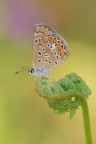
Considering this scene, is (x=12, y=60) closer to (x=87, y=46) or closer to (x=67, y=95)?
(x=87, y=46)

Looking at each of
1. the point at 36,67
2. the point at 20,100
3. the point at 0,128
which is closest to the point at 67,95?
the point at 36,67

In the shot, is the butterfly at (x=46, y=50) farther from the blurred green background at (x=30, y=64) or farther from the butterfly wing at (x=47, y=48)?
the blurred green background at (x=30, y=64)

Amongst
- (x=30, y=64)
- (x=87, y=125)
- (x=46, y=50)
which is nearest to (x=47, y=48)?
(x=46, y=50)

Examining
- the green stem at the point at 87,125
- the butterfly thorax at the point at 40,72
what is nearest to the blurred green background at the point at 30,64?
the butterfly thorax at the point at 40,72

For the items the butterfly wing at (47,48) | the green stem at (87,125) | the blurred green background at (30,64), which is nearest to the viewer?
the green stem at (87,125)

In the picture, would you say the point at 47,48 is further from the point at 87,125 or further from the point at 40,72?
the point at 87,125

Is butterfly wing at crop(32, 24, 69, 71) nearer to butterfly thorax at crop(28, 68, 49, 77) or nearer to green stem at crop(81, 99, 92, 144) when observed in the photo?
butterfly thorax at crop(28, 68, 49, 77)

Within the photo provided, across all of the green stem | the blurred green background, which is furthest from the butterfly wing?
the blurred green background
